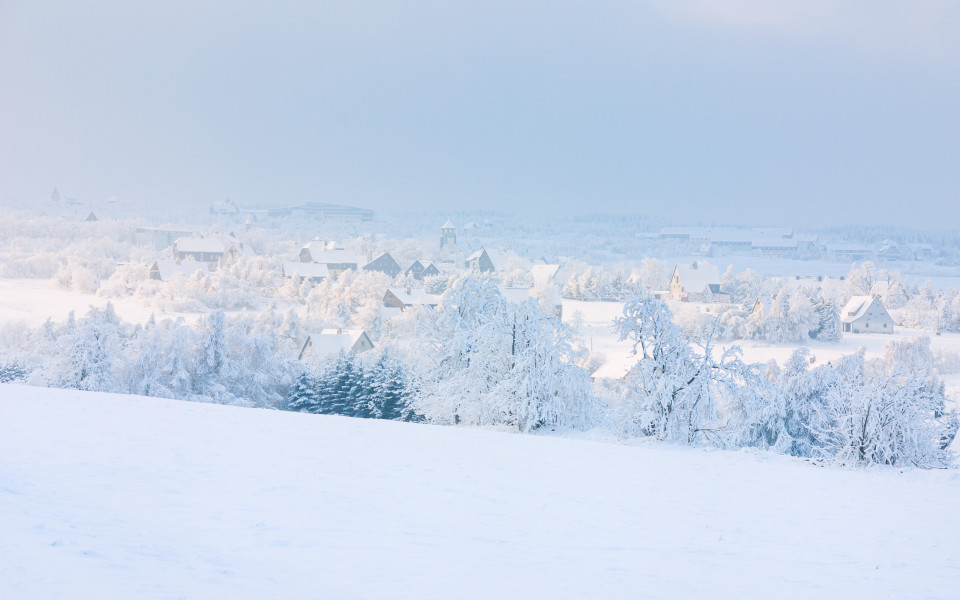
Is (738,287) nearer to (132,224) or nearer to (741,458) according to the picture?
(741,458)

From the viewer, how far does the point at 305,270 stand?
57125 millimetres

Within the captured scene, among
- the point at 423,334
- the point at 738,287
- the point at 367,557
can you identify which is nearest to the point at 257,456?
the point at 367,557

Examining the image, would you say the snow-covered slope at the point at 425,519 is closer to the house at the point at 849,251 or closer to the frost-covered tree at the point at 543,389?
the frost-covered tree at the point at 543,389

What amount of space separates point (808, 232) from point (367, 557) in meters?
101

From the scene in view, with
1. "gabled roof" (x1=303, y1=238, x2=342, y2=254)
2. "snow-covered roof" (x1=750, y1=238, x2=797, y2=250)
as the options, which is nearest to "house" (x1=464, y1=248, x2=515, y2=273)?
"gabled roof" (x1=303, y1=238, x2=342, y2=254)

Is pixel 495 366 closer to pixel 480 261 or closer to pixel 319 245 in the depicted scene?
pixel 319 245

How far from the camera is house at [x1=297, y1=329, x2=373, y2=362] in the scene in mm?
32938

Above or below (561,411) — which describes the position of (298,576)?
above

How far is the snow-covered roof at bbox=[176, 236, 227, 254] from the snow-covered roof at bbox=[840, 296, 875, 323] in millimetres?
49814

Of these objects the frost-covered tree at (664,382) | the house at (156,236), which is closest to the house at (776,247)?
the house at (156,236)

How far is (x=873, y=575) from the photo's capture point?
688 cm

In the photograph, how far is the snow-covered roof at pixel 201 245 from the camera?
61634mm

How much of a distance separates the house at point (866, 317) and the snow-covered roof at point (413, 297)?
26149 millimetres

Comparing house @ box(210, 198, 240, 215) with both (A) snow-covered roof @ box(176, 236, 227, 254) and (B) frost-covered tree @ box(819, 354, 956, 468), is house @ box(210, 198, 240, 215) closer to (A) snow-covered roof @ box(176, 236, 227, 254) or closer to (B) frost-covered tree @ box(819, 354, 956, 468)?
(A) snow-covered roof @ box(176, 236, 227, 254)
